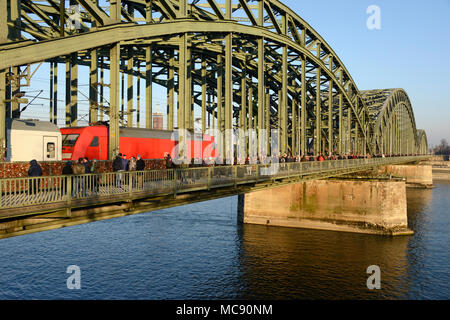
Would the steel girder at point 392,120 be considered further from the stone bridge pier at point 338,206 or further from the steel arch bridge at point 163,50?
the stone bridge pier at point 338,206

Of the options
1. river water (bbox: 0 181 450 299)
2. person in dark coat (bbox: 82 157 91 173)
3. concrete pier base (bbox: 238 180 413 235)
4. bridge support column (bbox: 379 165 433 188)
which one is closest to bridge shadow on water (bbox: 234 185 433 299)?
river water (bbox: 0 181 450 299)

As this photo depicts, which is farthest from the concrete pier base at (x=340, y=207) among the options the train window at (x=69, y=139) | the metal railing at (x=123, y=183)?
the train window at (x=69, y=139)

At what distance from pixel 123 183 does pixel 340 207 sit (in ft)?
97.4

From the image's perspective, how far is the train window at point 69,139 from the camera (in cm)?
2320

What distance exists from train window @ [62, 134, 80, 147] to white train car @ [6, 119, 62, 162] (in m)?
2.78

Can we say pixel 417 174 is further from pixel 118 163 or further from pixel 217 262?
pixel 118 163

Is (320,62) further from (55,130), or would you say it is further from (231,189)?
(55,130)

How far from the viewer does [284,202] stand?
41.5 meters

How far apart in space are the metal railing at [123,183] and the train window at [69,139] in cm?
801

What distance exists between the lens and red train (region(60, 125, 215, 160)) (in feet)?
76.1

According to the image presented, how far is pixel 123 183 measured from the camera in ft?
47.7

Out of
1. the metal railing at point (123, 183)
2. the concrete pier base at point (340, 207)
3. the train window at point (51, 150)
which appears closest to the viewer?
the metal railing at point (123, 183)

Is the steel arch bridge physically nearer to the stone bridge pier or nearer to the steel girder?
the stone bridge pier
